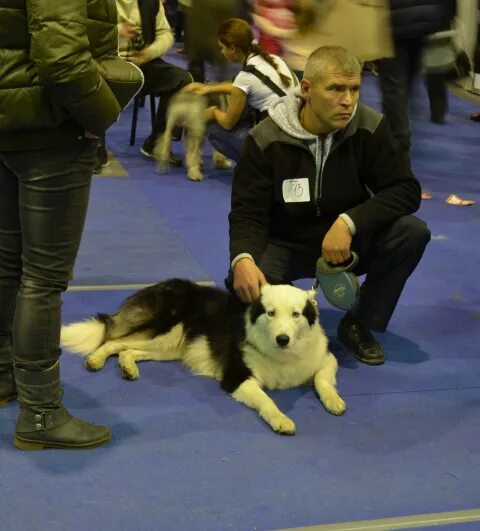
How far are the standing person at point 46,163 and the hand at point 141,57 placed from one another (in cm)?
421

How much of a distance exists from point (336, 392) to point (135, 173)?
3.90 m

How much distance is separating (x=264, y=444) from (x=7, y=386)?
94cm

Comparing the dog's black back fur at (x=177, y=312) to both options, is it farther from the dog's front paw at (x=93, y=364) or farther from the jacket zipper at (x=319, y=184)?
the jacket zipper at (x=319, y=184)

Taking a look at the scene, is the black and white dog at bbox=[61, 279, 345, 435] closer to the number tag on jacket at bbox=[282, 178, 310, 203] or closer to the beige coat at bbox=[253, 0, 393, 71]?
the number tag on jacket at bbox=[282, 178, 310, 203]

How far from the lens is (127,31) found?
6.41 meters

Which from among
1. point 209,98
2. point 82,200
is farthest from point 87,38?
point 209,98

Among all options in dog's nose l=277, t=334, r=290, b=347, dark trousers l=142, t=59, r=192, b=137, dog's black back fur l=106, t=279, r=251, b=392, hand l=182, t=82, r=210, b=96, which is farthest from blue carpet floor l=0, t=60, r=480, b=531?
dark trousers l=142, t=59, r=192, b=137

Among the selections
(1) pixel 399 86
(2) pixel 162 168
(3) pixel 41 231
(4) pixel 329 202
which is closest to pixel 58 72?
(3) pixel 41 231

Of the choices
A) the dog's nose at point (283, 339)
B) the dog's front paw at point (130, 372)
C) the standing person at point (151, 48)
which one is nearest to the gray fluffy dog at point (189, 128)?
the standing person at point (151, 48)

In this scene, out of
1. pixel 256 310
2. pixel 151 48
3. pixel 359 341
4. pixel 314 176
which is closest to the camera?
pixel 256 310

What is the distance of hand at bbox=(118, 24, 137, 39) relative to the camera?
6.33 metres

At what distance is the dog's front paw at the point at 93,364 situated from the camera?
3186mm

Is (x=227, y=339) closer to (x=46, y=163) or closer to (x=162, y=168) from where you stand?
(x=46, y=163)

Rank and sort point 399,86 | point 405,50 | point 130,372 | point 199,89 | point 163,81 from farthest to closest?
point 163,81 → point 199,89 → point 399,86 → point 405,50 → point 130,372
